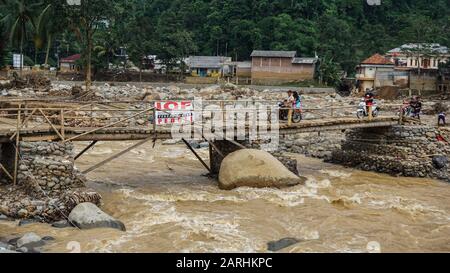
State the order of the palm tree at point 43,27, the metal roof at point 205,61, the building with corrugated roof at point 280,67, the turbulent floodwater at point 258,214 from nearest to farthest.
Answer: the turbulent floodwater at point 258,214 → the palm tree at point 43,27 → the building with corrugated roof at point 280,67 → the metal roof at point 205,61

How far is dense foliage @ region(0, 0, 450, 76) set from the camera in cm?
6322

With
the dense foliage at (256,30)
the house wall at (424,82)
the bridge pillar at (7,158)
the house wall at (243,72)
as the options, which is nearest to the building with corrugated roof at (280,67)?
the house wall at (243,72)

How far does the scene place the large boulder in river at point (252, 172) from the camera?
17734 millimetres

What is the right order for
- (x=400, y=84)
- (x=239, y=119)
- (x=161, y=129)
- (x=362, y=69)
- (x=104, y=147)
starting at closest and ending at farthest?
(x=161, y=129) → (x=239, y=119) → (x=104, y=147) → (x=400, y=84) → (x=362, y=69)

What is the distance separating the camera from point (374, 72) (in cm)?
6322

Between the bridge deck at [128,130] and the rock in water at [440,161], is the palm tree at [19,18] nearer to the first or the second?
the bridge deck at [128,130]

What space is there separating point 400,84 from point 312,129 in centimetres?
4305

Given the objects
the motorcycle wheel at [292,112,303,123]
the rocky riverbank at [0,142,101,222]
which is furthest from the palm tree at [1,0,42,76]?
the rocky riverbank at [0,142,101,222]

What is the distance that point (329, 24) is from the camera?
242 ft

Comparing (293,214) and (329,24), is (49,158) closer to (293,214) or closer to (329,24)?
(293,214)

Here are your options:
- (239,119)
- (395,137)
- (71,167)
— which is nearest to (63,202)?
(71,167)

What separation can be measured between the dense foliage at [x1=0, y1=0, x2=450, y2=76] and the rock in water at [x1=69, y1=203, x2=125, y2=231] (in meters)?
39.2

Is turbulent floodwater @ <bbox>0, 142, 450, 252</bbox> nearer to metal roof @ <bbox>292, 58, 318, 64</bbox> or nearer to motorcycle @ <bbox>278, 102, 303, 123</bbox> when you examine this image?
motorcycle @ <bbox>278, 102, 303, 123</bbox>

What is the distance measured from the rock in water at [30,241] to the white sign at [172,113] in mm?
6818
